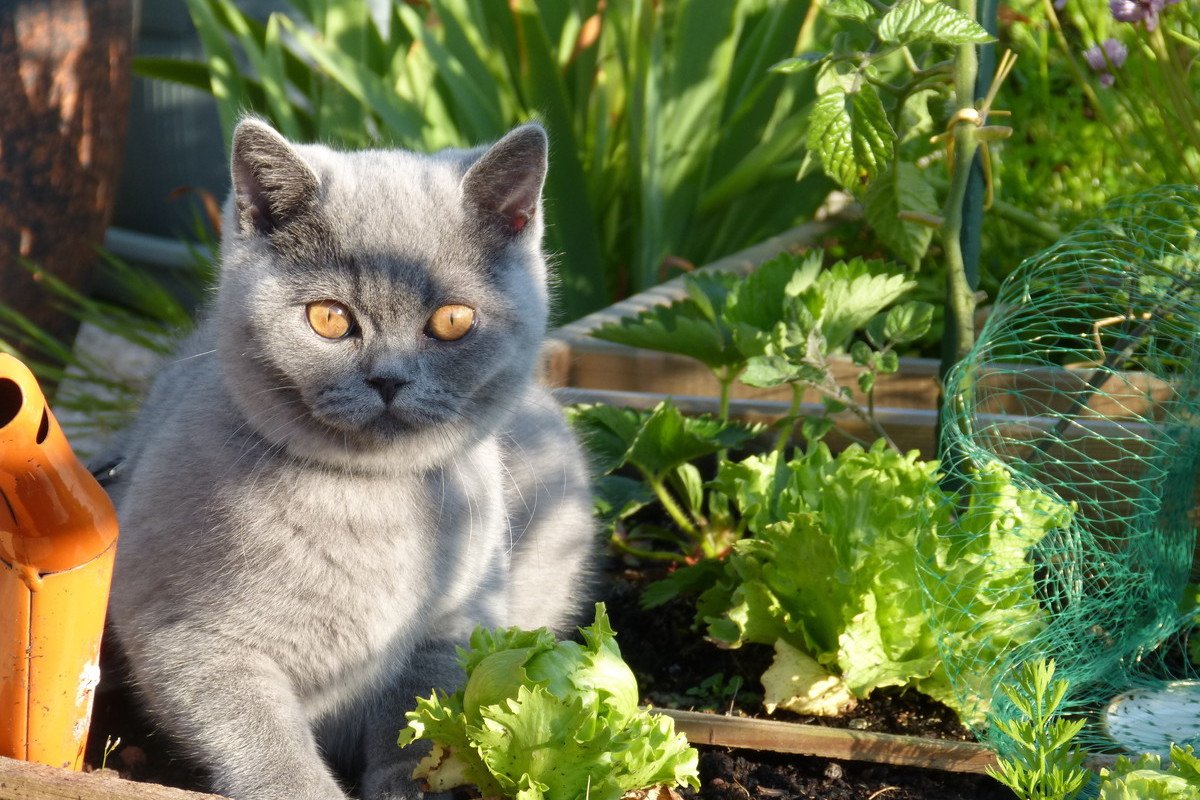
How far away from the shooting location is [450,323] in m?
1.24

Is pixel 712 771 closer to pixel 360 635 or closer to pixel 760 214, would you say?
pixel 360 635

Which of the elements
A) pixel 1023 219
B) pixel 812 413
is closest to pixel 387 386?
pixel 812 413

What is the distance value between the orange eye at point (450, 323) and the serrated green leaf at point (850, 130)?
511 millimetres

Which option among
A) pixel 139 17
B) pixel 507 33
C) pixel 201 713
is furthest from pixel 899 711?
pixel 139 17

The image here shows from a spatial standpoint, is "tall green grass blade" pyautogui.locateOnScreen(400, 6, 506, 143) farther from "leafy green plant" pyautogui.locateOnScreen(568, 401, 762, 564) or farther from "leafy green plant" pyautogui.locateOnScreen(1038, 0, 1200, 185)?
"leafy green plant" pyautogui.locateOnScreen(1038, 0, 1200, 185)

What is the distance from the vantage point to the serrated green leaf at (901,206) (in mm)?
1737

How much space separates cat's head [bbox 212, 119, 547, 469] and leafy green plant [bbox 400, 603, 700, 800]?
0.80 ft

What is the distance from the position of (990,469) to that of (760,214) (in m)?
1.62

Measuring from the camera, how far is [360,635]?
127 cm

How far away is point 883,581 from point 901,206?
0.61 m

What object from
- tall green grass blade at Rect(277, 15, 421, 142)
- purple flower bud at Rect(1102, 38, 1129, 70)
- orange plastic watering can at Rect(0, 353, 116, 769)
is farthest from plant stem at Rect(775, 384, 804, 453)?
tall green grass blade at Rect(277, 15, 421, 142)

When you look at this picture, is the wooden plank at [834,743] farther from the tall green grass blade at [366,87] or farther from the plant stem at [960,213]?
the tall green grass blade at [366,87]

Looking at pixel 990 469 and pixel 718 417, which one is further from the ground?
pixel 990 469

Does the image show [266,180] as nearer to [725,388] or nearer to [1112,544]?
[725,388]
